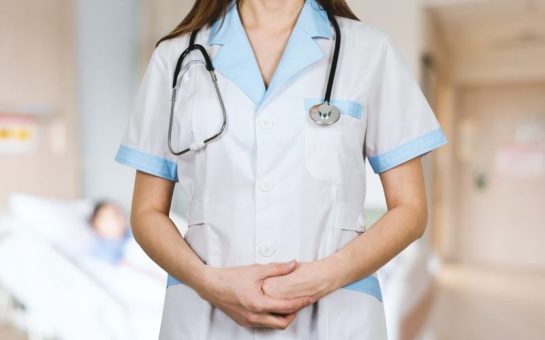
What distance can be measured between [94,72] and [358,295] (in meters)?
1.96

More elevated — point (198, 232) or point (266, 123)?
point (266, 123)

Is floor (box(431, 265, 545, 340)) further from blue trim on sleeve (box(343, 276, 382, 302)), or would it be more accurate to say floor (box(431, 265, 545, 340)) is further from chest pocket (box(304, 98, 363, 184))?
chest pocket (box(304, 98, 363, 184))

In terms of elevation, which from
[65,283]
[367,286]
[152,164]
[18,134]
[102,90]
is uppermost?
[152,164]

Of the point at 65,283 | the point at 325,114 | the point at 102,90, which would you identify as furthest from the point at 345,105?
the point at 102,90

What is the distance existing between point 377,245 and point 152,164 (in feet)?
1.02

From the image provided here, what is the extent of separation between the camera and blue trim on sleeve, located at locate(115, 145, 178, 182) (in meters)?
0.68

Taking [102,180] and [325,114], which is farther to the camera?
[102,180]

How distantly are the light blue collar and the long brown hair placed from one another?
1 cm

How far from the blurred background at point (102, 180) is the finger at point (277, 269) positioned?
9.9 inches

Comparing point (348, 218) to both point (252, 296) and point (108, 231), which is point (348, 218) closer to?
point (252, 296)

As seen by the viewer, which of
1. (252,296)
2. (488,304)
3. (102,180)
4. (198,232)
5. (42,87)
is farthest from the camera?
(488,304)

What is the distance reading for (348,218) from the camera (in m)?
0.63

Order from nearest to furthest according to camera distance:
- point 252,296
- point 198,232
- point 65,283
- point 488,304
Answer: point 252,296
point 198,232
point 65,283
point 488,304

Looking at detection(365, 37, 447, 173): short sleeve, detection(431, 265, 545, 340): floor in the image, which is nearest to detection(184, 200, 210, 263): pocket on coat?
detection(365, 37, 447, 173): short sleeve
